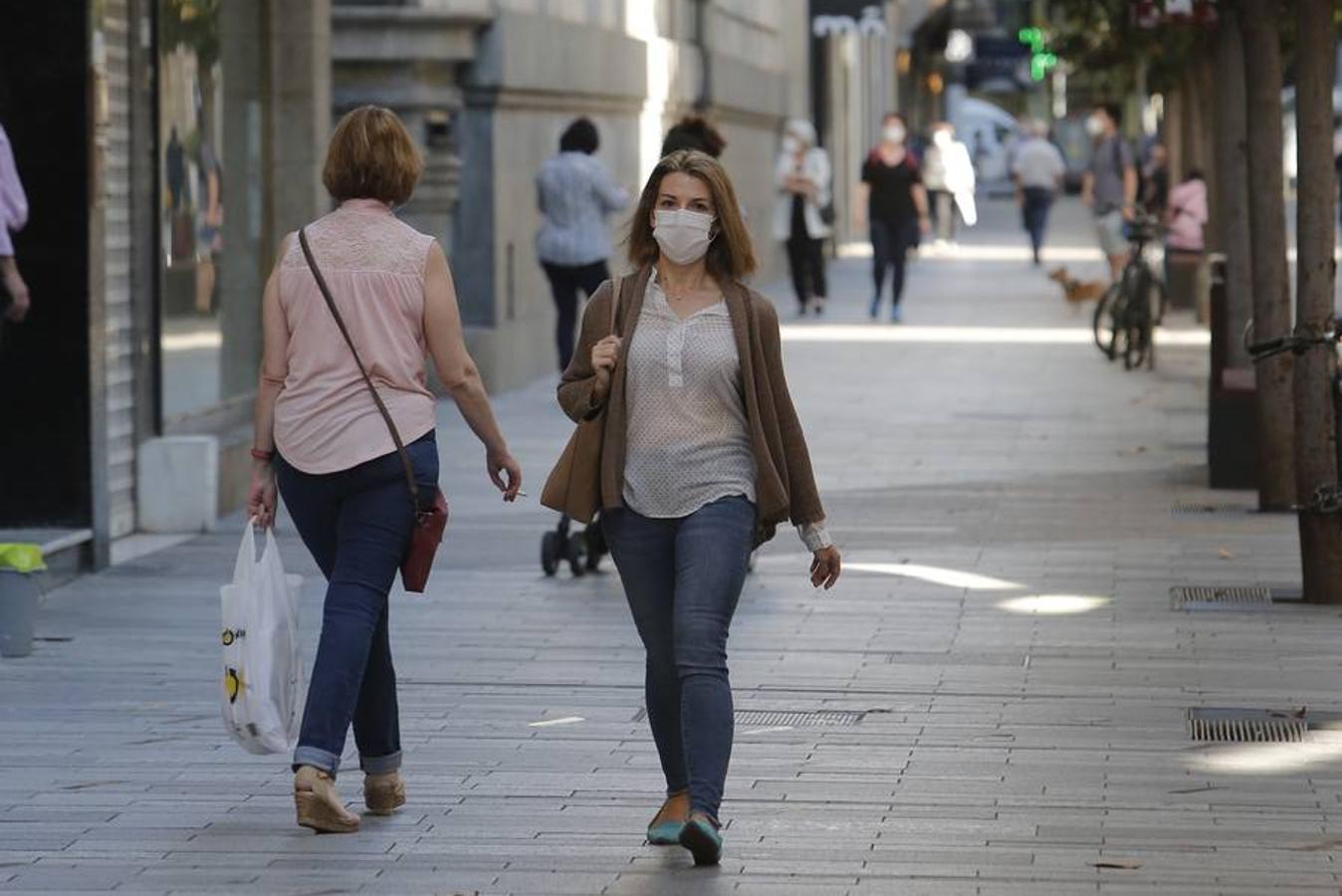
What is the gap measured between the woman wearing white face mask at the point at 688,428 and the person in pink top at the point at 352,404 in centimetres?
45

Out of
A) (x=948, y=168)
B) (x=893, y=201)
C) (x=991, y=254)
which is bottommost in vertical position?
(x=991, y=254)

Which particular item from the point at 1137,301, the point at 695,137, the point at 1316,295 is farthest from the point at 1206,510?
the point at 1137,301

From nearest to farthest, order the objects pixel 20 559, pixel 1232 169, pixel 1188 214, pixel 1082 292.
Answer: pixel 20 559
pixel 1232 169
pixel 1188 214
pixel 1082 292

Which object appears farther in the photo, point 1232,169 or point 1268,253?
point 1232,169

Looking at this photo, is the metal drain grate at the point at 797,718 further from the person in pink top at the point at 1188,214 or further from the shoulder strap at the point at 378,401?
the person in pink top at the point at 1188,214

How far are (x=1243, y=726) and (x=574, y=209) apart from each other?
1131cm

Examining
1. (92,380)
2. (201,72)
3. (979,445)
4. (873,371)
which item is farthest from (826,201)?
(92,380)

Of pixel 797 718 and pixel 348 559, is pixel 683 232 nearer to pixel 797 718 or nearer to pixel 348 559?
pixel 348 559

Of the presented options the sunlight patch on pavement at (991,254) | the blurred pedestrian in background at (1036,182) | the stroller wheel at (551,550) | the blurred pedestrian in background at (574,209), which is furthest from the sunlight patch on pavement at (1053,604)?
the sunlight patch on pavement at (991,254)

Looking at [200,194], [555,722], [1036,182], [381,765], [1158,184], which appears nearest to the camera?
[381,765]

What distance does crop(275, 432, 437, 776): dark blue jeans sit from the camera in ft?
23.6

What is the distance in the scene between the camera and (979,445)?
57.6ft

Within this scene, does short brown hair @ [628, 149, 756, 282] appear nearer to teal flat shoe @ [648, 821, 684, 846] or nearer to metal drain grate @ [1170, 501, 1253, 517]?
teal flat shoe @ [648, 821, 684, 846]

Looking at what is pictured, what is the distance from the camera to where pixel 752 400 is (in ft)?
22.5
